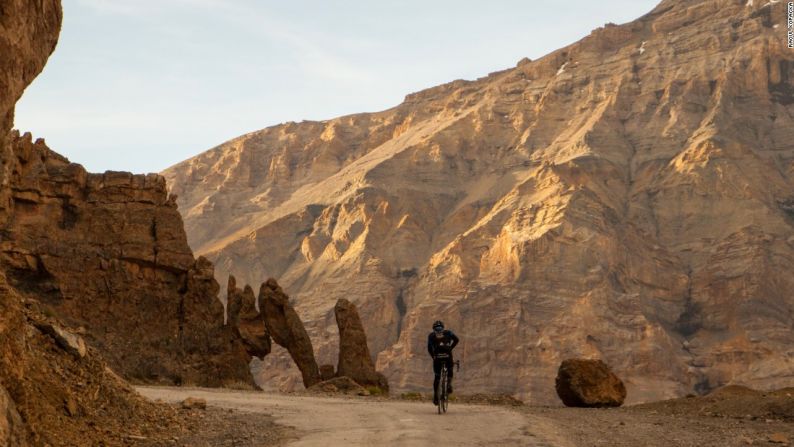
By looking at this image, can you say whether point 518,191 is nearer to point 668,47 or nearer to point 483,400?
point 668,47

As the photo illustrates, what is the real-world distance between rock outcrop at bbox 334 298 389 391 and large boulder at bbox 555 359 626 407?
2218 centimetres

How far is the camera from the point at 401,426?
1684 centimetres

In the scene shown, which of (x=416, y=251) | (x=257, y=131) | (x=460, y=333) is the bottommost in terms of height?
(x=460, y=333)

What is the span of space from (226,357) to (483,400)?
2480 cm

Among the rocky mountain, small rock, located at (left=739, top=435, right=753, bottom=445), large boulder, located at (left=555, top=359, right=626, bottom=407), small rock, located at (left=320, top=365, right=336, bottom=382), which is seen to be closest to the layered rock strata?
small rock, located at (left=739, top=435, right=753, bottom=445)

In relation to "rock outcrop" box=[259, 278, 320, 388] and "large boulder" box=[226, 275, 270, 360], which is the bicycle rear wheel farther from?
"rock outcrop" box=[259, 278, 320, 388]

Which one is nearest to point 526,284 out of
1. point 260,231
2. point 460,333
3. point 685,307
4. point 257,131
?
point 460,333

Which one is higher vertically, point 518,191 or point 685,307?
point 518,191

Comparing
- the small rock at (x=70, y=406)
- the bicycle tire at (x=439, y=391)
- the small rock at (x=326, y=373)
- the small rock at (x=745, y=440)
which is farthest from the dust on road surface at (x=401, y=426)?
the small rock at (x=326, y=373)

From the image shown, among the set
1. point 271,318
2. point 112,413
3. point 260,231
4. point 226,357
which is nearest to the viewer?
point 112,413

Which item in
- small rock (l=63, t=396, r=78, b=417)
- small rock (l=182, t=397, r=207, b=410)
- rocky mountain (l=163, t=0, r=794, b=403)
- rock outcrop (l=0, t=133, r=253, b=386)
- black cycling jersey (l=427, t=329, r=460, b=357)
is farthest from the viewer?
rocky mountain (l=163, t=0, r=794, b=403)

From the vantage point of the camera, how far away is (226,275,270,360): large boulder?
5550 cm

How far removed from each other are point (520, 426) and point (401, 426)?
6.29 ft

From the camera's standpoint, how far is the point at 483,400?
30344 millimetres
